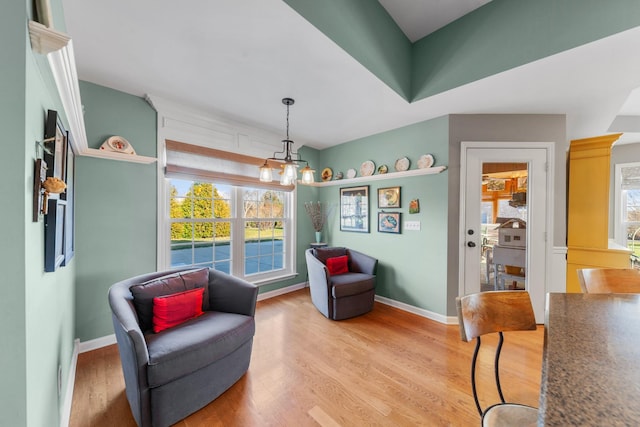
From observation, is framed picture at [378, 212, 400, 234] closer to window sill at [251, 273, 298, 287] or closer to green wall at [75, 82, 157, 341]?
window sill at [251, 273, 298, 287]

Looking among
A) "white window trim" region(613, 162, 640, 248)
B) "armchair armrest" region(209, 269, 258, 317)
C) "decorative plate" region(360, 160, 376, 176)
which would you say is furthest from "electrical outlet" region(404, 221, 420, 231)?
"white window trim" region(613, 162, 640, 248)

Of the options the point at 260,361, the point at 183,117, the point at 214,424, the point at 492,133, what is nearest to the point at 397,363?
the point at 260,361

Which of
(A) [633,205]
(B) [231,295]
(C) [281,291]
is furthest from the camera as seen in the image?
(A) [633,205]

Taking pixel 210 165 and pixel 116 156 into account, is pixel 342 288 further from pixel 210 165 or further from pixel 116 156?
pixel 116 156

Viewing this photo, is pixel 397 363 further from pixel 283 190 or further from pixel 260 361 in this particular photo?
pixel 283 190

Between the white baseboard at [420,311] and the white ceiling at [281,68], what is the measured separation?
240 centimetres

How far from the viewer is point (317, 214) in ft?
14.3

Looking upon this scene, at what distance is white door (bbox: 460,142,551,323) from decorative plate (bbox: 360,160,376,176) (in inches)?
46.8

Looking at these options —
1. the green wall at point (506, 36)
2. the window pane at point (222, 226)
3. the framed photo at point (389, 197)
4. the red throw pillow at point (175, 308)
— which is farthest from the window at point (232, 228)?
the green wall at point (506, 36)

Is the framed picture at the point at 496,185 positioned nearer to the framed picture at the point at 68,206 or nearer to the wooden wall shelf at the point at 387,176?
the wooden wall shelf at the point at 387,176

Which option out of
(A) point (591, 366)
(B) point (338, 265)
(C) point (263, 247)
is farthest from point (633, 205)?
(C) point (263, 247)

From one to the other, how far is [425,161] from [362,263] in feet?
5.22

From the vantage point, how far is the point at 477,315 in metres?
1.09

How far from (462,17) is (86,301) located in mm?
4289
